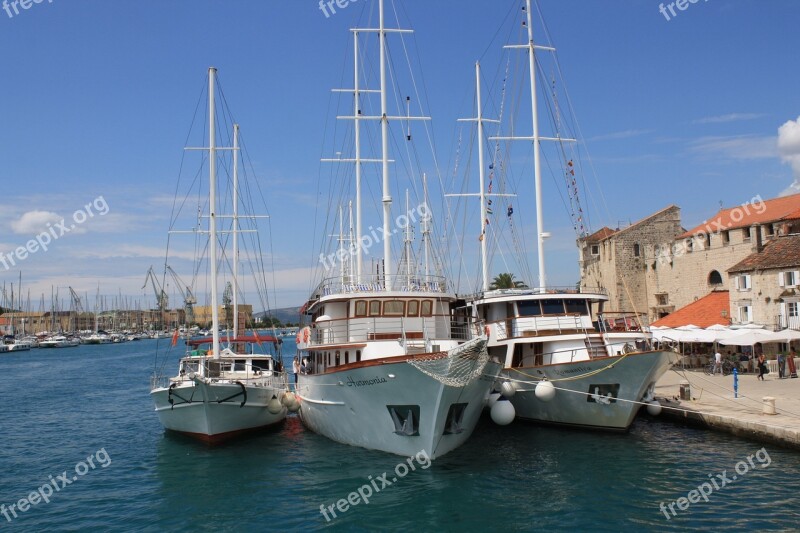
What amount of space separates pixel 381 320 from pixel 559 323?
7.31 metres

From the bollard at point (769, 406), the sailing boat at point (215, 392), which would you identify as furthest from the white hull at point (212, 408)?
A: the bollard at point (769, 406)

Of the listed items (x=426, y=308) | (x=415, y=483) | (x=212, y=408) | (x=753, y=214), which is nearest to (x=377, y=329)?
(x=426, y=308)

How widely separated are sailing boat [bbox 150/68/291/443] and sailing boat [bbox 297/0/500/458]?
1.43 m

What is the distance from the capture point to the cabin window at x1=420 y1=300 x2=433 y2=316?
68.4ft

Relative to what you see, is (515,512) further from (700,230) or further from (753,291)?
(700,230)

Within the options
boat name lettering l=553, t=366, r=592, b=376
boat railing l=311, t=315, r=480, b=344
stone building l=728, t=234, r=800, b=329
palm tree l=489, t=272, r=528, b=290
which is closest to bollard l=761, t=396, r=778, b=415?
boat name lettering l=553, t=366, r=592, b=376

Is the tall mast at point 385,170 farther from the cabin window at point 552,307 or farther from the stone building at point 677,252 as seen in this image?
the stone building at point 677,252

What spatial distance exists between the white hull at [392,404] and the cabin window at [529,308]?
172 inches

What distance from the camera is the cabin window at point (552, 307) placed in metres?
24.0

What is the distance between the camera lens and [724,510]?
13797mm

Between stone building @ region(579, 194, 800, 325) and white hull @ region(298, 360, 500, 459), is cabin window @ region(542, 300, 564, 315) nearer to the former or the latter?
white hull @ region(298, 360, 500, 459)

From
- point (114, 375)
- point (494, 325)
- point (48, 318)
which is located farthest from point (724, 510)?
point (48, 318)

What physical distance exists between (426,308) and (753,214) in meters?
30.9

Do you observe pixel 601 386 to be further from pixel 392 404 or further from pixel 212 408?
pixel 212 408
